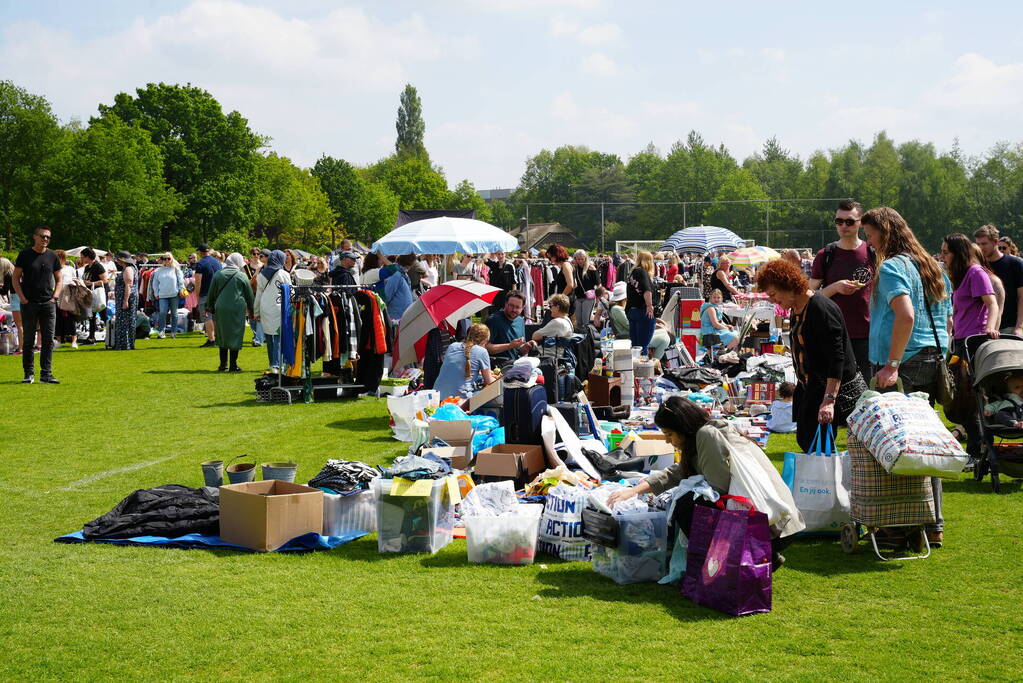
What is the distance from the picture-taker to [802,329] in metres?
5.17

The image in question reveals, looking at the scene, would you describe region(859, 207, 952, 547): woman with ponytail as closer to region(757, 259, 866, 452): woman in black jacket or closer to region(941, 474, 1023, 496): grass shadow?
region(757, 259, 866, 452): woman in black jacket

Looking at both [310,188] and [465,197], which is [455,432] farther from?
[465,197]

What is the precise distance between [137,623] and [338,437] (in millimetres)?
4607

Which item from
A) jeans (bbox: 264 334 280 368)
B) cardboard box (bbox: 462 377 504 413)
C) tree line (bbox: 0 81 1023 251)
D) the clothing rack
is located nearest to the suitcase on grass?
cardboard box (bbox: 462 377 504 413)

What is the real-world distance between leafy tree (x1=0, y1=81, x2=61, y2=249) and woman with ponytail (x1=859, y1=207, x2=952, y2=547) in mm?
55543

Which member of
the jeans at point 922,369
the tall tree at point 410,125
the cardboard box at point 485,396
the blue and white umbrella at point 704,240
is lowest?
the cardboard box at point 485,396

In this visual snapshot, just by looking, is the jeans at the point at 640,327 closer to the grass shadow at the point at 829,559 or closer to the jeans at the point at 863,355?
the jeans at the point at 863,355

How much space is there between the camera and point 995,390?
273 inches

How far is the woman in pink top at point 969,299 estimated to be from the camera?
7.00 meters

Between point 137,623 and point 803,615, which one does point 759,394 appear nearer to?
point 803,615

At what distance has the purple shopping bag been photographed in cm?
414

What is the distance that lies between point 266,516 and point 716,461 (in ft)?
8.08

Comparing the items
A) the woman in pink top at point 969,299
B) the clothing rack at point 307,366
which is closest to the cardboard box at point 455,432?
the woman in pink top at point 969,299

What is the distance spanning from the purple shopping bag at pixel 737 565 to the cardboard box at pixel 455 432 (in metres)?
3.06
